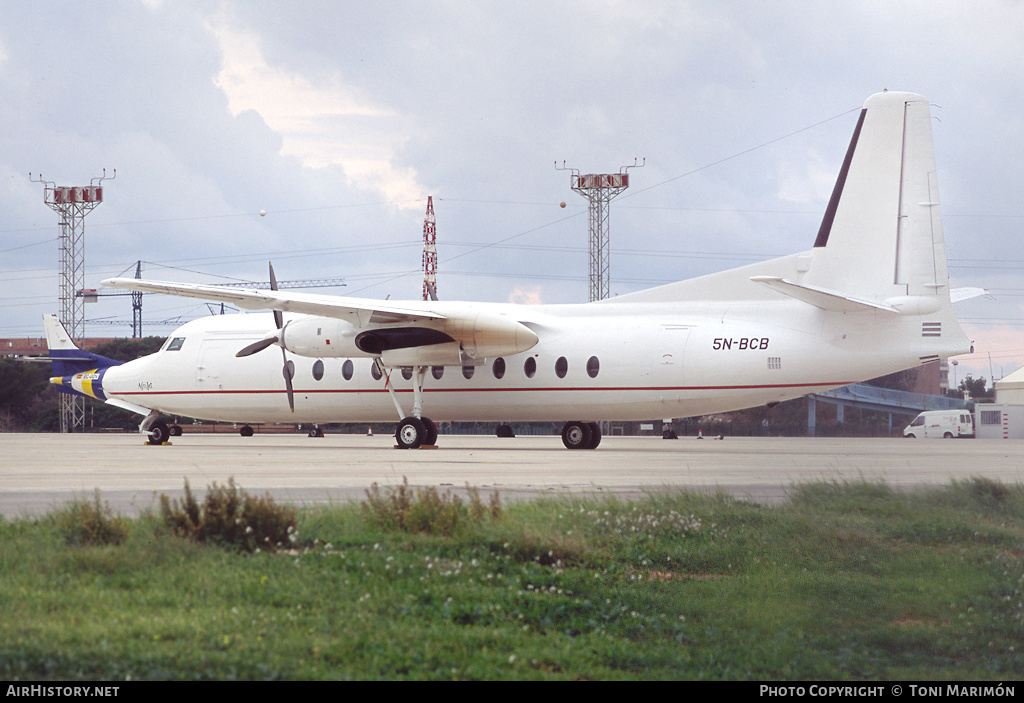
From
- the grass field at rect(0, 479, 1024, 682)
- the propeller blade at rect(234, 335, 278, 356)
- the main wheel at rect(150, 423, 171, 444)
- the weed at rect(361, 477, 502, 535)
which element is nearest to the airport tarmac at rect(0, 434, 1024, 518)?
the weed at rect(361, 477, 502, 535)

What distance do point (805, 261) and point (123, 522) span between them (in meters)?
19.9

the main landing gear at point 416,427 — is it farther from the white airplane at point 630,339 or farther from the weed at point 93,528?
the weed at point 93,528

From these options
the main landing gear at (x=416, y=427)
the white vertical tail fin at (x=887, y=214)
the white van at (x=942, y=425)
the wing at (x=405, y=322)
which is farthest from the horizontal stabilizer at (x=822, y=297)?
the white van at (x=942, y=425)

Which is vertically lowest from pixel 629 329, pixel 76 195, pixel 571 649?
pixel 571 649

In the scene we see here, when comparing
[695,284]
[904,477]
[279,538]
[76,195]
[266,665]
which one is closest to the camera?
[266,665]

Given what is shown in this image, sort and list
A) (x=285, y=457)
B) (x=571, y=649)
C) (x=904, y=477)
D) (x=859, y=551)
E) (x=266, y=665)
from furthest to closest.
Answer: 1. (x=285, y=457)
2. (x=904, y=477)
3. (x=859, y=551)
4. (x=571, y=649)
5. (x=266, y=665)

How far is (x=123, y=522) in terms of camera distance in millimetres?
8203

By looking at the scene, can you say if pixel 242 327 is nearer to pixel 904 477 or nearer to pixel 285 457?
pixel 285 457

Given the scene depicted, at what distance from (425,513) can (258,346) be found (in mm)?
21493

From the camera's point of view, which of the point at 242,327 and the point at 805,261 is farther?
the point at 242,327

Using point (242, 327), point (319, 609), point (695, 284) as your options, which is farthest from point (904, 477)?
point (242, 327)

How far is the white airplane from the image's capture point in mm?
23391

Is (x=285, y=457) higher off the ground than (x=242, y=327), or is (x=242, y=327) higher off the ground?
(x=242, y=327)

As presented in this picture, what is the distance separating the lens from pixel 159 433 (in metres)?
34.5
